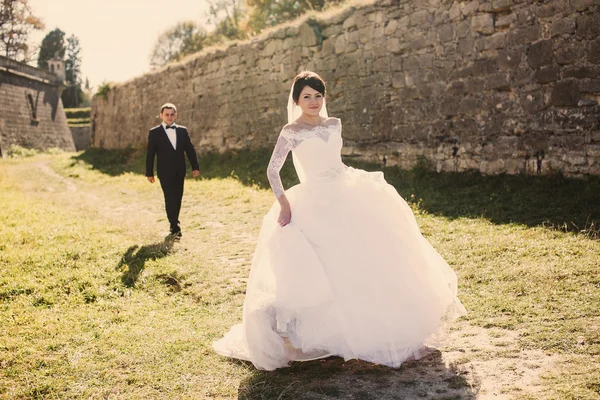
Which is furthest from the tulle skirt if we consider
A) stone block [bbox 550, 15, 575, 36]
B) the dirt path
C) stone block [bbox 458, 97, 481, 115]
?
stone block [bbox 458, 97, 481, 115]

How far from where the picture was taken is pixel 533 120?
A: 780 cm

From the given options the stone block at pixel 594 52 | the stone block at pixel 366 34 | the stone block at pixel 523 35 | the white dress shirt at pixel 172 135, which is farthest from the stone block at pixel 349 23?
the white dress shirt at pixel 172 135

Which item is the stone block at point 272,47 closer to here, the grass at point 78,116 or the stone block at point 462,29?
the stone block at point 462,29

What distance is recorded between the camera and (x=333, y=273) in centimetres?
319

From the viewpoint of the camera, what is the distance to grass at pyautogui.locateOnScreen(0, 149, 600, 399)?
3.17m

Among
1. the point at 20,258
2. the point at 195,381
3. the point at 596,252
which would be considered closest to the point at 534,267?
the point at 596,252

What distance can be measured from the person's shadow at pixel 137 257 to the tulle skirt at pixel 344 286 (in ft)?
7.53

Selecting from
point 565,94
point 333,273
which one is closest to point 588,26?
point 565,94

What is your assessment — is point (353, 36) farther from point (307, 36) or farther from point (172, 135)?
point (172, 135)

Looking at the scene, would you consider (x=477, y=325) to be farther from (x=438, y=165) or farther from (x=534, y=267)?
→ (x=438, y=165)

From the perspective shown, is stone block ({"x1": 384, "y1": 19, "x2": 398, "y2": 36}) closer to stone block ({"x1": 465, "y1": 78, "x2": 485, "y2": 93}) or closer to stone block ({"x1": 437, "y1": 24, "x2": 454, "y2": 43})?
stone block ({"x1": 437, "y1": 24, "x2": 454, "y2": 43})

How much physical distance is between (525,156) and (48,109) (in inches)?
1301

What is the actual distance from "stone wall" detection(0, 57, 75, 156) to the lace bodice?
27.9 metres

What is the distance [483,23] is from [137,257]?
633 cm
